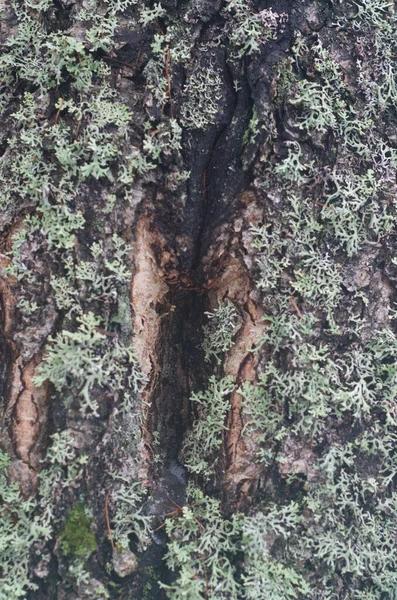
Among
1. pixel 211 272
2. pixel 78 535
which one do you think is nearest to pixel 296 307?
pixel 211 272

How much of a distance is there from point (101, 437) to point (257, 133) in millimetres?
1099

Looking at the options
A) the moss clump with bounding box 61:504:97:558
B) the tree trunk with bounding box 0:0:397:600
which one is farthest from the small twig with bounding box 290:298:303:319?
the moss clump with bounding box 61:504:97:558

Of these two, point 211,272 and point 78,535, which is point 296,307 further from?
point 78,535

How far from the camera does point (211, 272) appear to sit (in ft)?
6.41

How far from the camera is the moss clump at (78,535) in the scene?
1.71 m

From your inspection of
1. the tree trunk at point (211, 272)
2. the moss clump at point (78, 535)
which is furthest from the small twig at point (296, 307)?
the moss clump at point (78, 535)

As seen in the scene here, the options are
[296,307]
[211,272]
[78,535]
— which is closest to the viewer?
[78,535]

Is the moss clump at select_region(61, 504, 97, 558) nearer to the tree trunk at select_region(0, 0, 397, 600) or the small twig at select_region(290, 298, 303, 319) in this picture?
the tree trunk at select_region(0, 0, 397, 600)

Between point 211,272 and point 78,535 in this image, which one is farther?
point 211,272

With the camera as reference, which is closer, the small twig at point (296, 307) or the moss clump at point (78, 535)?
the moss clump at point (78, 535)

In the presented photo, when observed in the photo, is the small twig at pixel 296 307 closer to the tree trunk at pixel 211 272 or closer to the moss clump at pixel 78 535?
the tree trunk at pixel 211 272

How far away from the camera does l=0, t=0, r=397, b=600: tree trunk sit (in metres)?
1.75

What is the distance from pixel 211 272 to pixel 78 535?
95 centimetres

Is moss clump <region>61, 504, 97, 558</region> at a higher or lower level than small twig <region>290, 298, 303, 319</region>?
lower
